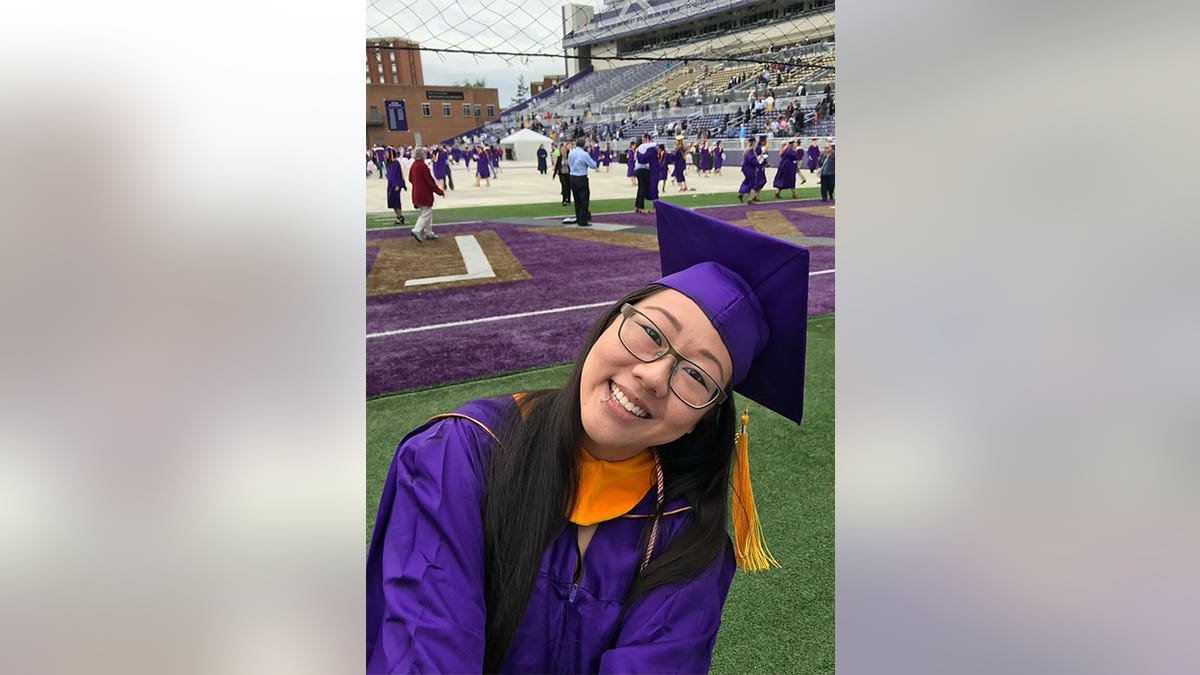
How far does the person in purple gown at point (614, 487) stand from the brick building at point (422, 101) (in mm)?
1011

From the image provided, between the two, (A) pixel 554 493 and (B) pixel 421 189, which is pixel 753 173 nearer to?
(B) pixel 421 189

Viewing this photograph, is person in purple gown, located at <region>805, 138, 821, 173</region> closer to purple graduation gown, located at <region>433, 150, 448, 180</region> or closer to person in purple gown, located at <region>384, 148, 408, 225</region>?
purple graduation gown, located at <region>433, 150, 448, 180</region>

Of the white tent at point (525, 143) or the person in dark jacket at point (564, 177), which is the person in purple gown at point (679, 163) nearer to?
the person in dark jacket at point (564, 177)

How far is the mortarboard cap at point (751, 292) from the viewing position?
993 millimetres

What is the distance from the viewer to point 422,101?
527 cm

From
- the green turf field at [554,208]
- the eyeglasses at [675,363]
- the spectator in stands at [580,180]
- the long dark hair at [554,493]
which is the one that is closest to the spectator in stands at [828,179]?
the green turf field at [554,208]

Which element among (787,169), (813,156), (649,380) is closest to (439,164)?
(787,169)

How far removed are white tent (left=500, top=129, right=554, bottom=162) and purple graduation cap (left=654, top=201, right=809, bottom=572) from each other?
46.3 ft

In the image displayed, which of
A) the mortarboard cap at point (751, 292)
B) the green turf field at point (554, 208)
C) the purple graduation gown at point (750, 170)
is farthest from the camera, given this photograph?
the purple graduation gown at point (750, 170)

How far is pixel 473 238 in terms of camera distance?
7.41m

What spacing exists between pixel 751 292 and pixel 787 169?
9.92 meters
